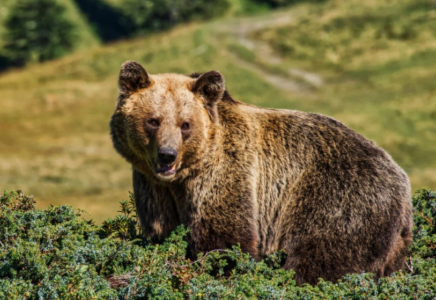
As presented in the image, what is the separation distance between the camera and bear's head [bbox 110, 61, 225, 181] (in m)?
7.20

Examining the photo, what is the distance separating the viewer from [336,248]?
272 inches

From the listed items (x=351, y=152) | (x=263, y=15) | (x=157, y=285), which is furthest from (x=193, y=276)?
(x=263, y=15)

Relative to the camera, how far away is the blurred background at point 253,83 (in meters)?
41.2

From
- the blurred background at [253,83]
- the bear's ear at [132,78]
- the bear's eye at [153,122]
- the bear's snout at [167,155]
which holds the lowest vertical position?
the bear's snout at [167,155]

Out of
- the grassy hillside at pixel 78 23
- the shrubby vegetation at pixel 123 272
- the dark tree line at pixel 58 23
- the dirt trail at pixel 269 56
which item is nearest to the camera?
the shrubby vegetation at pixel 123 272

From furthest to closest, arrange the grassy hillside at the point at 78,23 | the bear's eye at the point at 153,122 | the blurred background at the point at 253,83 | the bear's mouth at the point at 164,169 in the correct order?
the grassy hillside at the point at 78,23
the blurred background at the point at 253,83
the bear's eye at the point at 153,122
the bear's mouth at the point at 164,169

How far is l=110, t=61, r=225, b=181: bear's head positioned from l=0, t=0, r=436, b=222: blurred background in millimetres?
22655

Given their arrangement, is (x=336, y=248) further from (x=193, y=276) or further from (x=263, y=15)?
(x=263, y=15)

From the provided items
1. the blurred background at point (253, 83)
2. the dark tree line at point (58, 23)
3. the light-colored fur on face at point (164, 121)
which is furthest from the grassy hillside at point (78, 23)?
the light-colored fur on face at point (164, 121)

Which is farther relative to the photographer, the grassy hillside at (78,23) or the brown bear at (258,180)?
the grassy hillside at (78,23)

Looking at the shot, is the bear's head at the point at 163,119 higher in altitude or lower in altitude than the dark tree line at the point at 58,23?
lower

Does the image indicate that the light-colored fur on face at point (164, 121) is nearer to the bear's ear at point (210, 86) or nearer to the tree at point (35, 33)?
the bear's ear at point (210, 86)

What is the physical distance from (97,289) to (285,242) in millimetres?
2624

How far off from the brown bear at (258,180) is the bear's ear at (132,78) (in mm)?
14
